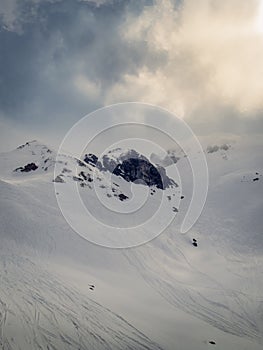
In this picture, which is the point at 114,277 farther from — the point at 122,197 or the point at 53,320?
the point at 122,197

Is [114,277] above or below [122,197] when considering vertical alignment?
below

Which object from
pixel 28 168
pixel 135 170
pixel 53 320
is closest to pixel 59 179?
pixel 28 168

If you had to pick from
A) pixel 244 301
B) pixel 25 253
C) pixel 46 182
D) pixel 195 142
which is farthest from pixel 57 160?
pixel 195 142

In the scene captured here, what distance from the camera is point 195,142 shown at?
650ft

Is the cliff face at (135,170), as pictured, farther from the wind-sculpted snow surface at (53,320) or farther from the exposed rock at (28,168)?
the wind-sculpted snow surface at (53,320)

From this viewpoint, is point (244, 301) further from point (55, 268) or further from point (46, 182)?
point (46, 182)

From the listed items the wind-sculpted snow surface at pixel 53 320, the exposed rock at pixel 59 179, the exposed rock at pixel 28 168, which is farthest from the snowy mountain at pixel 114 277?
the exposed rock at pixel 28 168

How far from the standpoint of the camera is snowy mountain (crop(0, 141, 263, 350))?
78.2ft

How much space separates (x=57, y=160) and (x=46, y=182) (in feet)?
55.6

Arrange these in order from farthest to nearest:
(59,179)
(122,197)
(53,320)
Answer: (122,197) < (59,179) < (53,320)

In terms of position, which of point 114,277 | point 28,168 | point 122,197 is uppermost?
point 122,197

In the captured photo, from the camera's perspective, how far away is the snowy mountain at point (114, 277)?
78.2 ft

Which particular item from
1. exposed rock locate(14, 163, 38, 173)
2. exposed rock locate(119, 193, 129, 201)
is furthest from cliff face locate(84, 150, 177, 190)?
exposed rock locate(14, 163, 38, 173)

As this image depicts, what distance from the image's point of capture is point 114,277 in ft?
124
